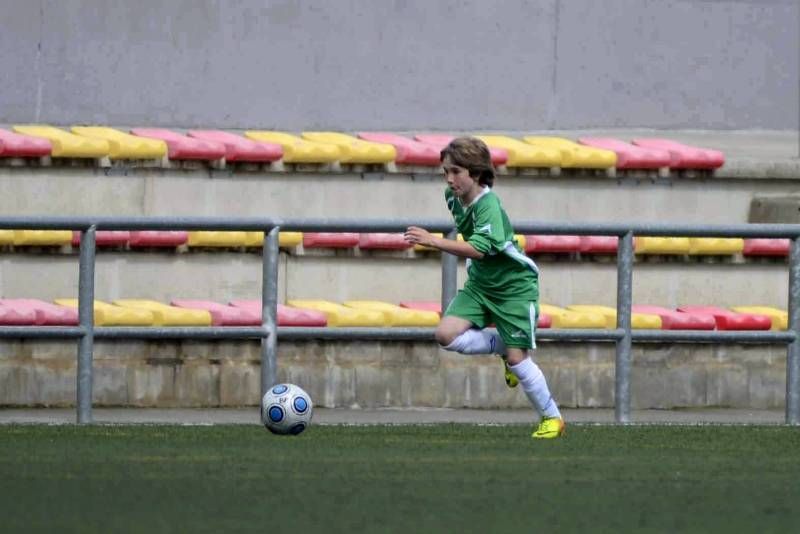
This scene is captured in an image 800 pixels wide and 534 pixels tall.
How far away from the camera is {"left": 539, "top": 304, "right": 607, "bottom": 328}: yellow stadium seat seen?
13.2 metres

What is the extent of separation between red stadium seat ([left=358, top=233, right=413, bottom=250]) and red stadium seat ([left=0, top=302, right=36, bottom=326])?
2542 millimetres

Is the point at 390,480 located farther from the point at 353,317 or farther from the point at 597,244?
the point at 597,244

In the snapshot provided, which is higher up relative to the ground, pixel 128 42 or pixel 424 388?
pixel 128 42

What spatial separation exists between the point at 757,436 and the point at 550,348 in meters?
3.23

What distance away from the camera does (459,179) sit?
31.2 feet

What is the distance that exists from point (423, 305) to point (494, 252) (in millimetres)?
4208

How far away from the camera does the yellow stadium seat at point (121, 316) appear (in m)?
12.2

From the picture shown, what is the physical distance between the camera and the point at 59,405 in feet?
39.2

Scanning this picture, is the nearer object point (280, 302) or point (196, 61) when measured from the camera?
point (280, 302)

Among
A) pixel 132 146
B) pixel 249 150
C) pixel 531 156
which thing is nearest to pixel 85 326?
pixel 132 146

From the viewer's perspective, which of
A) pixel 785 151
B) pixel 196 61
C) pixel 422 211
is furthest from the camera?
pixel 785 151

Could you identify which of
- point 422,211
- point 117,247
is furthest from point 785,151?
point 117,247

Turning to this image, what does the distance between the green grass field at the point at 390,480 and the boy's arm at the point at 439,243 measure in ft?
2.76

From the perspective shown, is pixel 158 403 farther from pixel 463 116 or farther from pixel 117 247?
pixel 463 116
